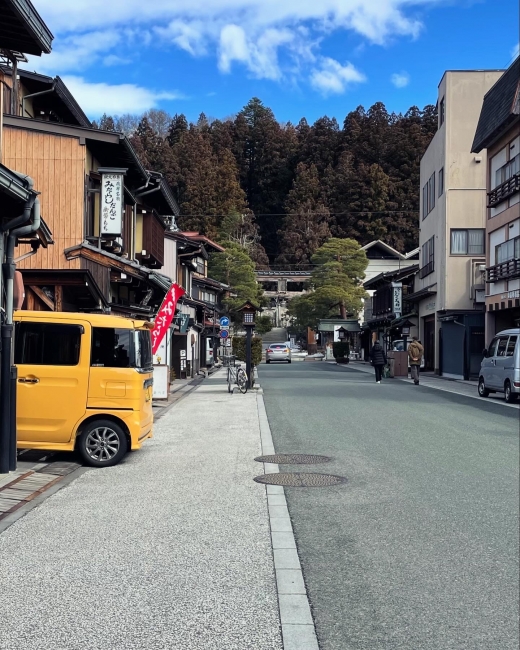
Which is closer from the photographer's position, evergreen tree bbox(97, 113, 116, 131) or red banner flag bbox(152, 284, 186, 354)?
red banner flag bbox(152, 284, 186, 354)

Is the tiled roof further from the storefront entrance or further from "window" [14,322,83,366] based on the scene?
"window" [14,322,83,366]

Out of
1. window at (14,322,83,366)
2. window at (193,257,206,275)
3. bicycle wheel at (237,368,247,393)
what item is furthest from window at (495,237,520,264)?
window at (193,257,206,275)

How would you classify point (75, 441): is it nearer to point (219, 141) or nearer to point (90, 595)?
point (90, 595)

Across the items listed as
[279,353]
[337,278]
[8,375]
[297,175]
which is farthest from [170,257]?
[297,175]

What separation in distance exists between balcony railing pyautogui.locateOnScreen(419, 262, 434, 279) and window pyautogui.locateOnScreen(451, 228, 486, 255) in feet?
12.7

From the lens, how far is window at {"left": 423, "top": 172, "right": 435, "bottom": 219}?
136 ft

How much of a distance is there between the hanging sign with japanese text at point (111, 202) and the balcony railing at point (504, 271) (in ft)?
54.0

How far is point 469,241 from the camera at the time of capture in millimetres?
37406

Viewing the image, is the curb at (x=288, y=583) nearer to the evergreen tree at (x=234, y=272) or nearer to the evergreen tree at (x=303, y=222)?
the evergreen tree at (x=234, y=272)

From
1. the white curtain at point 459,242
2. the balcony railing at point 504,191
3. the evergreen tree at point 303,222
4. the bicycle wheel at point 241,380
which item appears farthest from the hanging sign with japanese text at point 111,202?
the evergreen tree at point 303,222

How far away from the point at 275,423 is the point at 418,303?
32.1 m

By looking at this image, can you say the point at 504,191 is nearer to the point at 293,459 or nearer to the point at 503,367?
the point at 503,367

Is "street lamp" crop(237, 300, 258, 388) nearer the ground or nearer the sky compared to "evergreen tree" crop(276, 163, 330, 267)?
nearer the ground

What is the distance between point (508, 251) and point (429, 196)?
14078mm
